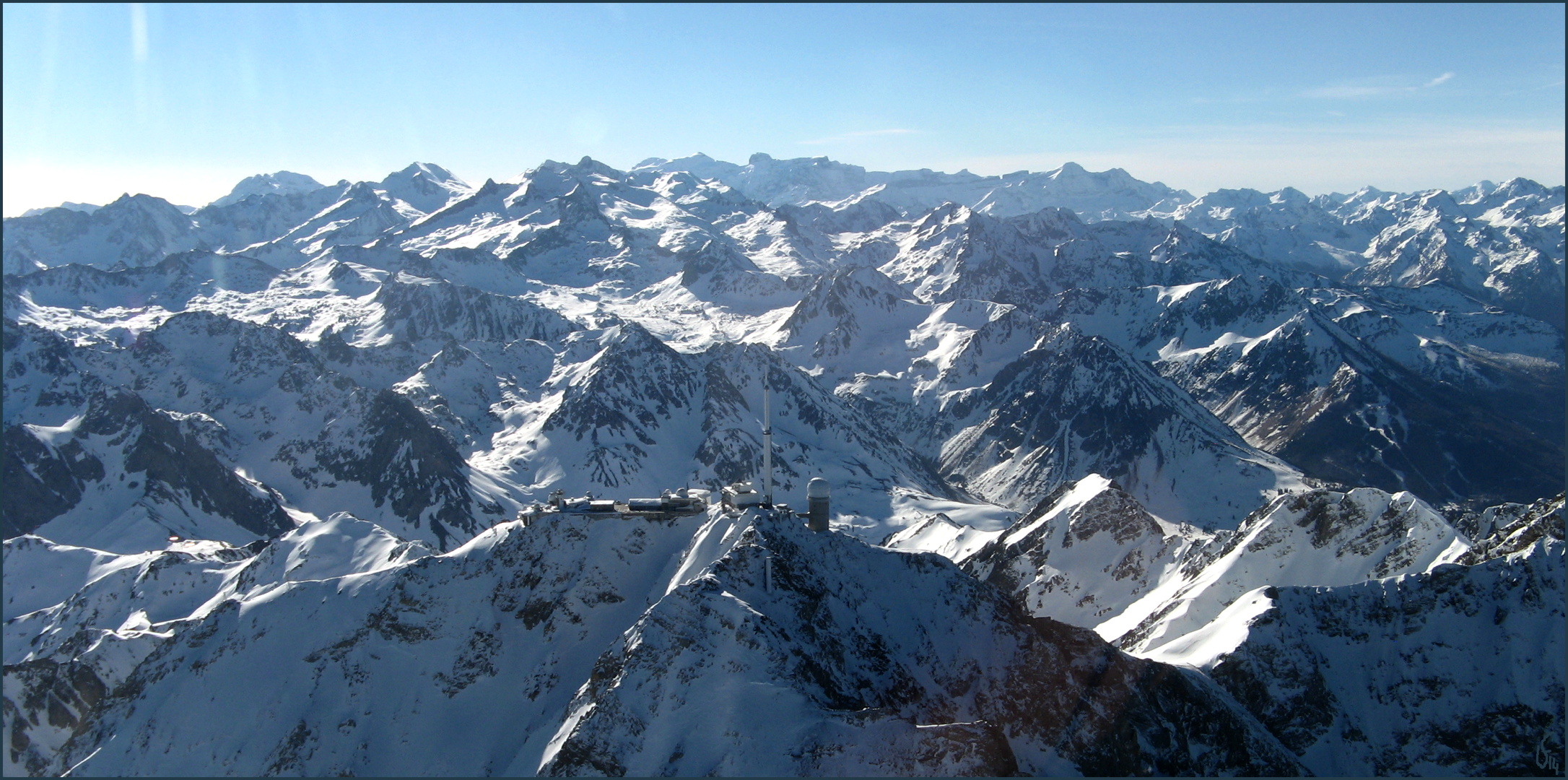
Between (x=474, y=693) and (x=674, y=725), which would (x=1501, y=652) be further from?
(x=474, y=693)

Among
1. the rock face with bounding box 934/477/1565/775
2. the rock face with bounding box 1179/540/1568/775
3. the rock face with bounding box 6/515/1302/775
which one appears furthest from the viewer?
the rock face with bounding box 934/477/1565/775

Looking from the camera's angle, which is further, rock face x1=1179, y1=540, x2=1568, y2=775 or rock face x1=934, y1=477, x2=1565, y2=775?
rock face x1=934, y1=477, x2=1565, y2=775

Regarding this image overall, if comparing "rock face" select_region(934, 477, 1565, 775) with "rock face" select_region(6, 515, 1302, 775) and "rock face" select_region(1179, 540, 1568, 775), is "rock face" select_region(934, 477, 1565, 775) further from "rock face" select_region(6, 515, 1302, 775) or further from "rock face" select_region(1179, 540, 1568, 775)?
"rock face" select_region(6, 515, 1302, 775)

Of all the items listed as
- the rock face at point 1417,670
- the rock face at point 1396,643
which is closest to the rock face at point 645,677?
the rock face at point 1417,670

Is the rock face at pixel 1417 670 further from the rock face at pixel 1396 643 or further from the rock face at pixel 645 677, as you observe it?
the rock face at pixel 645 677

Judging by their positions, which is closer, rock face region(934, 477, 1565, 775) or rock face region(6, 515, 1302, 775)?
rock face region(6, 515, 1302, 775)

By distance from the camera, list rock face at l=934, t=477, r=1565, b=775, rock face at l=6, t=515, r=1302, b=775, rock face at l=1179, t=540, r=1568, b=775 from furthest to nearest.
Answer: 1. rock face at l=934, t=477, r=1565, b=775
2. rock face at l=1179, t=540, r=1568, b=775
3. rock face at l=6, t=515, r=1302, b=775

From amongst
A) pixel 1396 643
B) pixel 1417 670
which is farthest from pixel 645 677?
pixel 1417 670

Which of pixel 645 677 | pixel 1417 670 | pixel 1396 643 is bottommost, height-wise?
pixel 1417 670

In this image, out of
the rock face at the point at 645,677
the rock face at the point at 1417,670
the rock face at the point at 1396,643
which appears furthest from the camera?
the rock face at the point at 1396,643

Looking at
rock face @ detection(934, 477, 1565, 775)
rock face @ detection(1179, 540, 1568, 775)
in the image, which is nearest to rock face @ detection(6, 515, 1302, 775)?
rock face @ detection(1179, 540, 1568, 775)

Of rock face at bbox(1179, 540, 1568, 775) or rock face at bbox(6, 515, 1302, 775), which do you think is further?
rock face at bbox(1179, 540, 1568, 775)

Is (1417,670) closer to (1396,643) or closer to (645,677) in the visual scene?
(1396,643)
